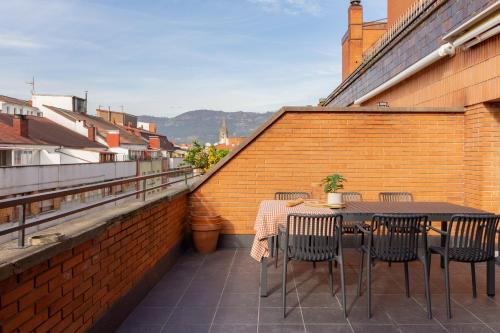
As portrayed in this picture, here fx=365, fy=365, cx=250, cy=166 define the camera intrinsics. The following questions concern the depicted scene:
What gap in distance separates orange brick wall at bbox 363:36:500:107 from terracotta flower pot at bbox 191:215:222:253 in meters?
4.41

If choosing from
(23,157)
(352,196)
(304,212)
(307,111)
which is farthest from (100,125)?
(304,212)

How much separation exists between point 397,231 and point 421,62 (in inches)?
162

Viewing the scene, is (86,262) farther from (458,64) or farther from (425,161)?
(458,64)

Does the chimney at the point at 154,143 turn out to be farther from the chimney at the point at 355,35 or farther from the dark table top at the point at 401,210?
the dark table top at the point at 401,210

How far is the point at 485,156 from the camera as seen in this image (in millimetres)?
5512

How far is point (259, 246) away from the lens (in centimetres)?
412

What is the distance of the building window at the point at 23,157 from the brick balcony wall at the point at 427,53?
82.3 ft

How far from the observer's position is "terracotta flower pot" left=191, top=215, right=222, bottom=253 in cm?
591

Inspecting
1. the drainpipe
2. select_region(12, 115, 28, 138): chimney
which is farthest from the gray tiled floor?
select_region(12, 115, 28, 138): chimney

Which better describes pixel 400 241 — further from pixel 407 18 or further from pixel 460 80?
pixel 407 18

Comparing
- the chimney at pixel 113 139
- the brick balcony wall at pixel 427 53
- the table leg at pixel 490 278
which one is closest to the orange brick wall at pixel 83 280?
the table leg at pixel 490 278

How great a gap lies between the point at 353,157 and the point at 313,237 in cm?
288

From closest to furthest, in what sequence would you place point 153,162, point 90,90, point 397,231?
point 397,231 < point 153,162 < point 90,90

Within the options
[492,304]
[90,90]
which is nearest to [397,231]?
[492,304]
